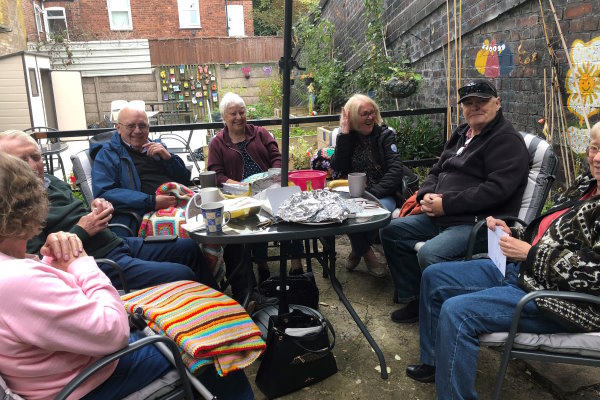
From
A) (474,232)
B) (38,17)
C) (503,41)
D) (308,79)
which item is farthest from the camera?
(38,17)

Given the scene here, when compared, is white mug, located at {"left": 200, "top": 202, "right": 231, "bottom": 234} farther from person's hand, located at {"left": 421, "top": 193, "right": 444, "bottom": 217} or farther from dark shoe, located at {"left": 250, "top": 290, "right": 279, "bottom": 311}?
person's hand, located at {"left": 421, "top": 193, "right": 444, "bottom": 217}

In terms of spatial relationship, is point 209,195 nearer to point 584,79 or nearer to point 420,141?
point 584,79

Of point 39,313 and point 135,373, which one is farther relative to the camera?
point 135,373

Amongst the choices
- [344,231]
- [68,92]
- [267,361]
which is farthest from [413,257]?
[68,92]

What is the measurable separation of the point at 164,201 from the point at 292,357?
4.57ft

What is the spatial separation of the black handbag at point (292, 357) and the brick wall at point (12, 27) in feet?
43.8

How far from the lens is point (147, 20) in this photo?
61.1 ft

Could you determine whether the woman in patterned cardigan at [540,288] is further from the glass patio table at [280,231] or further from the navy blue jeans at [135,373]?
the navy blue jeans at [135,373]

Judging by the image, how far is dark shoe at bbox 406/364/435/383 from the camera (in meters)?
2.13

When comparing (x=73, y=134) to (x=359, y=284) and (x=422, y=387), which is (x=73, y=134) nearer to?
(x=359, y=284)

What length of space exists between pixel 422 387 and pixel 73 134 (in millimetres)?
3386

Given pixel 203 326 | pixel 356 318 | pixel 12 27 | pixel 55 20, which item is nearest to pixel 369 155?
pixel 356 318

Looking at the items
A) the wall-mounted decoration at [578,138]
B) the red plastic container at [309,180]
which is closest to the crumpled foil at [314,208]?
the red plastic container at [309,180]

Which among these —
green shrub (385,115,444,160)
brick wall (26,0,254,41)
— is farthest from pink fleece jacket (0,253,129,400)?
brick wall (26,0,254,41)
